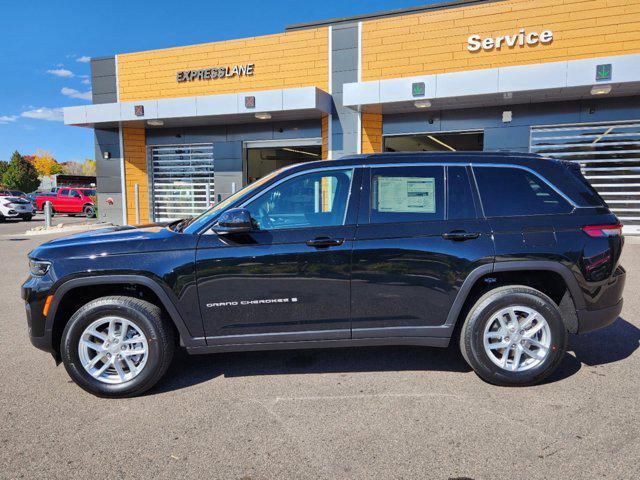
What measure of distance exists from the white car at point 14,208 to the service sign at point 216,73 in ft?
46.8

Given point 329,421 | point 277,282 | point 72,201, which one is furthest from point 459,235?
point 72,201

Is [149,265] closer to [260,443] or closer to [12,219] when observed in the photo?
[260,443]

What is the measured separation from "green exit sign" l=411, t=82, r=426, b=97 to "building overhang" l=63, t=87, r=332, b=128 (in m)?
2.66

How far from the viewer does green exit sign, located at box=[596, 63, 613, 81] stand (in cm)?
977

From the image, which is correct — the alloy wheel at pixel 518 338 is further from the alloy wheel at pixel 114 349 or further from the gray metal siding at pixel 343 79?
the gray metal siding at pixel 343 79

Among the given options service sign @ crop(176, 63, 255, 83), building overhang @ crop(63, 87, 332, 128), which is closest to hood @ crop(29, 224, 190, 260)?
building overhang @ crop(63, 87, 332, 128)

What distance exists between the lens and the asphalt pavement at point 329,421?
2561mm

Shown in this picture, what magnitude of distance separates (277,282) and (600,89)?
422 inches

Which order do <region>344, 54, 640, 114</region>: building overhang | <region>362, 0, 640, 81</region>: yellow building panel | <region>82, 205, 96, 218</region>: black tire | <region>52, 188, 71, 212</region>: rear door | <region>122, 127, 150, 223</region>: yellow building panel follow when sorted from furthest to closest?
<region>52, 188, 71, 212</region>: rear door
<region>82, 205, 96, 218</region>: black tire
<region>122, 127, 150, 223</region>: yellow building panel
<region>362, 0, 640, 81</region>: yellow building panel
<region>344, 54, 640, 114</region>: building overhang

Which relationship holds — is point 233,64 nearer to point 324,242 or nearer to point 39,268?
point 39,268

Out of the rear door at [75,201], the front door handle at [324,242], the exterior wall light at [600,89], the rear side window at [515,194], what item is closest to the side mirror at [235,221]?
the front door handle at [324,242]

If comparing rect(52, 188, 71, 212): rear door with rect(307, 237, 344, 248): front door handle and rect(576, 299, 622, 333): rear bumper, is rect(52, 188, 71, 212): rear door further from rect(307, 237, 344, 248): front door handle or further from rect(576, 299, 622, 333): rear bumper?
rect(576, 299, 622, 333): rear bumper

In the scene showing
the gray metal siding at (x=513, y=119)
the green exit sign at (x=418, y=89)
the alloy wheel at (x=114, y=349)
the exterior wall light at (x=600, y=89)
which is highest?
the green exit sign at (x=418, y=89)

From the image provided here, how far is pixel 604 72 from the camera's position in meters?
9.80
